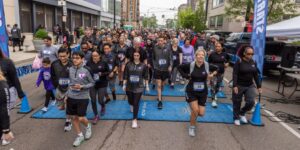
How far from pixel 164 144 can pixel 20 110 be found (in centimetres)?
406

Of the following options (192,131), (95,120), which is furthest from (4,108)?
(192,131)

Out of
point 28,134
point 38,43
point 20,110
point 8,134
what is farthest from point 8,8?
point 8,134

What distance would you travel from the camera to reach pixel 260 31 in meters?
6.98

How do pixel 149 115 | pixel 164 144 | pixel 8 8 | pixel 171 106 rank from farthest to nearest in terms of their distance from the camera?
pixel 8 8, pixel 171 106, pixel 149 115, pixel 164 144

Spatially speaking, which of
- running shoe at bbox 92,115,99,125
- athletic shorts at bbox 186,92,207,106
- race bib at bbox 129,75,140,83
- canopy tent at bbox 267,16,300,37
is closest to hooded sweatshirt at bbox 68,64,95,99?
race bib at bbox 129,75,140,83

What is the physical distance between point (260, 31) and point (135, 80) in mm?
3970

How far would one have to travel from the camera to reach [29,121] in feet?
19.1

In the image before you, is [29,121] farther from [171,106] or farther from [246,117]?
[246,117]

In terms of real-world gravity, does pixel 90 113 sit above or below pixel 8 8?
below

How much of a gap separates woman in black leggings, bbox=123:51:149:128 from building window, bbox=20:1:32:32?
835 inches

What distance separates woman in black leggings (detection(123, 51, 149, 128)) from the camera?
5.50 meters

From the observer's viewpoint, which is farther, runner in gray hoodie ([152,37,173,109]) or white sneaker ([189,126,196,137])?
runner in gray hoodie ([152,37,173,109])

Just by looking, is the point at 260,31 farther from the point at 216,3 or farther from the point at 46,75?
the point at 216,3

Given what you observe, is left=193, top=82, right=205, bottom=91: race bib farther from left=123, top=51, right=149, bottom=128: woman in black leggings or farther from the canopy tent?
the canopy tent
